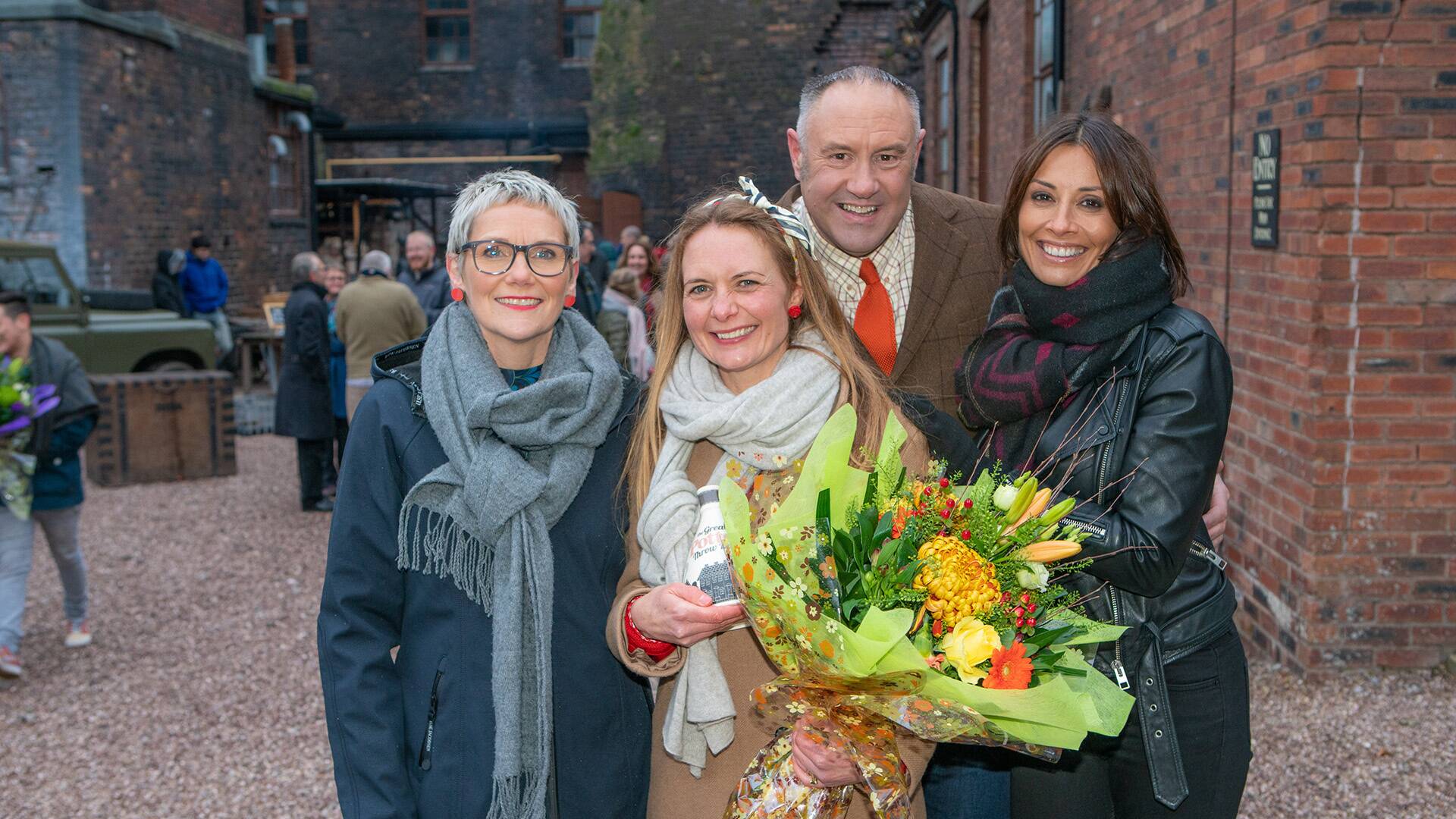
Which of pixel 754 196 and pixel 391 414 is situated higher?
pixel 754 196

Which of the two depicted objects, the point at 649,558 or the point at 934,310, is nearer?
the point at 649,558

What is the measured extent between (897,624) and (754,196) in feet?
3.58

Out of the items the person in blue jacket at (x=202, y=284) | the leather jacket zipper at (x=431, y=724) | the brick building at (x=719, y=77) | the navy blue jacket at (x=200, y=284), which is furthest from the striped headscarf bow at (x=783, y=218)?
the navy blue jacket at (x=200, y=284)

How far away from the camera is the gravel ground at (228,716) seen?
4281mm

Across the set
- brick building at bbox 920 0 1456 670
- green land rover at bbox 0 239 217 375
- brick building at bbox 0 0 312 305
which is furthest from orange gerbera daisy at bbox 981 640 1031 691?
brick building at bbox 0 0 312 305

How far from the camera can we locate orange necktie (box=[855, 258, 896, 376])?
3.11 meters

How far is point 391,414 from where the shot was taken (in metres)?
2.39

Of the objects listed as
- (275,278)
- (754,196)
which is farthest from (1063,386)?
(275,278)

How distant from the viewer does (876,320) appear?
10.3ft

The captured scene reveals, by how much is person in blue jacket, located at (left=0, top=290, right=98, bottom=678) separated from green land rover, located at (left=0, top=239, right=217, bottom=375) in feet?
16.9

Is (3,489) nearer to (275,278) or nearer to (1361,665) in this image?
(1361,665)

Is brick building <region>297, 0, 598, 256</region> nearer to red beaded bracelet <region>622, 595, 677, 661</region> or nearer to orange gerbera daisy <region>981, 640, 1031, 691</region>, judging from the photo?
red beaded bracelet <region>622, 595, 677, 661</region>

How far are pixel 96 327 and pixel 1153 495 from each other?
39.0 ft

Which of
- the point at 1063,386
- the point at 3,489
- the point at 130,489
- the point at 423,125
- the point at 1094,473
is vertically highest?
the point at 423,125
